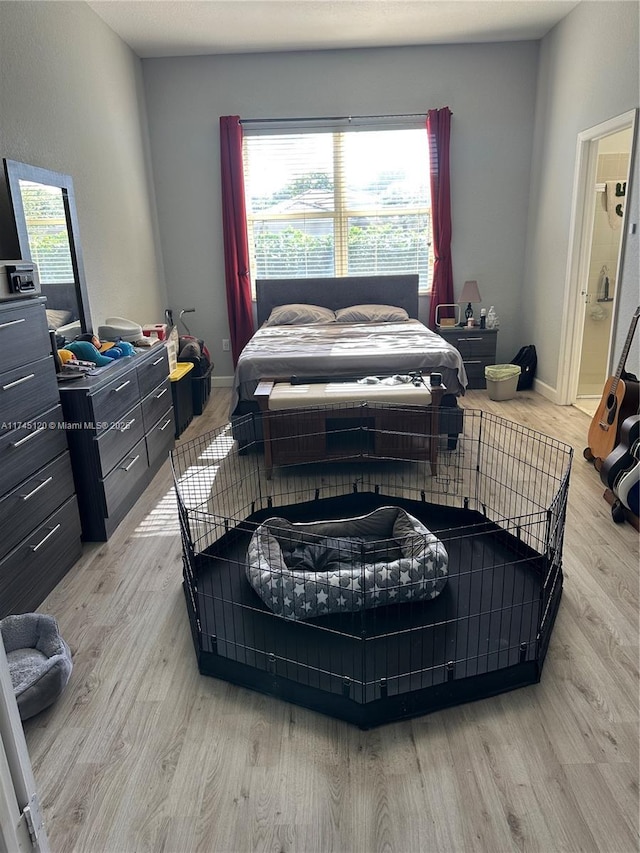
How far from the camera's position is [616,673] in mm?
1836

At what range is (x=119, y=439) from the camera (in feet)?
9.47

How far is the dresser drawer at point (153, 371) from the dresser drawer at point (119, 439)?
0.16 metres

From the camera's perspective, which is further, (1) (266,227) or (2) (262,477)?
(1) (266,227)

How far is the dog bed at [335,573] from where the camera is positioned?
1.93 meters

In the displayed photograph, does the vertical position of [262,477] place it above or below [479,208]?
below

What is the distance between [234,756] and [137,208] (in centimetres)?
443

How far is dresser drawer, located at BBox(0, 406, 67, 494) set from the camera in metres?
2.05

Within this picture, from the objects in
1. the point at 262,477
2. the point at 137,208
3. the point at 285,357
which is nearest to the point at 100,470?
the point at 262,477

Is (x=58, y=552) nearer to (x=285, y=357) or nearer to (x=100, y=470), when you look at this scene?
(x=100, y=470)

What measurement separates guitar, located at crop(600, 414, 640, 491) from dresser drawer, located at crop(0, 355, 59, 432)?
2.64 meters

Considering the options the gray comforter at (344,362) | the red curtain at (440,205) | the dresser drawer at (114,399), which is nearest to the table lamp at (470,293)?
the red curtain at (440,205)

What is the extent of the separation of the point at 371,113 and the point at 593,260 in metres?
2.29

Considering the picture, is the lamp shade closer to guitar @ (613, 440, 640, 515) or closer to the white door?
guitar @ (613, 440, 640, 515)

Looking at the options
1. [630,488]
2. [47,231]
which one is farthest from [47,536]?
[630,488]
